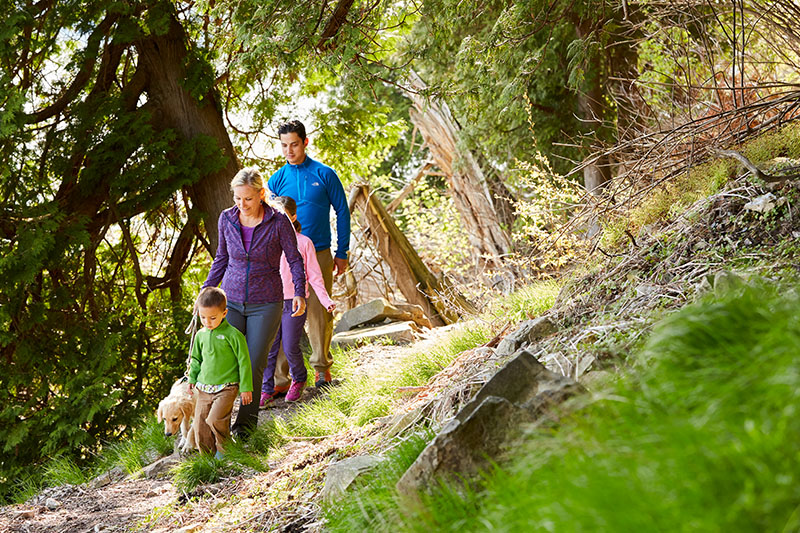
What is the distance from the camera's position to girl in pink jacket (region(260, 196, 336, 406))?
588cm

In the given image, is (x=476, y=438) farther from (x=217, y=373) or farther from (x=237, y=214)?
(x=237, y=214)

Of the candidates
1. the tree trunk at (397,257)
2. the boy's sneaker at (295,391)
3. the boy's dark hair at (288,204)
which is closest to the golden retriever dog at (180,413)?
the boy's sneaker at (295,391)

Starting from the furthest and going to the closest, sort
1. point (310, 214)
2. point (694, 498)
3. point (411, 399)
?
point (310, 214) → point (411, 399) → point (694, 498)

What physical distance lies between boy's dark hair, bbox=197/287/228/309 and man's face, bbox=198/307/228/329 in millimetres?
21

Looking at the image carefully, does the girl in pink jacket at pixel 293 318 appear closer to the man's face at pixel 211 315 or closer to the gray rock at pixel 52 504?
the man's face at pixel 211 315

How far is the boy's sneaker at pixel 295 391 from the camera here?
6.16m

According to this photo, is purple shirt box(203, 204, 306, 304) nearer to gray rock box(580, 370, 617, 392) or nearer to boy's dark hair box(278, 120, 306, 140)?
boy's dark hair box(278, 120, 306, 140)

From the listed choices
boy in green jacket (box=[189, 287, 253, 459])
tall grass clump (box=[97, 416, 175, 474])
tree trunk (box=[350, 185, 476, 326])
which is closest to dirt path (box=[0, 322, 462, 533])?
tall grass clump (box=[97, 416, 175, 474])

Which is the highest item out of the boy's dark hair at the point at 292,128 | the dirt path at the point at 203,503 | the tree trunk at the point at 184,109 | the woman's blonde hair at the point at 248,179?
the tree trunk at the point at 184,109

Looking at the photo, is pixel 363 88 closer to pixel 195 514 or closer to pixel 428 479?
pixel 195 514

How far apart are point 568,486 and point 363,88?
4.15 m

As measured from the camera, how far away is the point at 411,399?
4824mm

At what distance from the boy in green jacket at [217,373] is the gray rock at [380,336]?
303 cm

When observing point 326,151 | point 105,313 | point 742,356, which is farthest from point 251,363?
point 326,151
